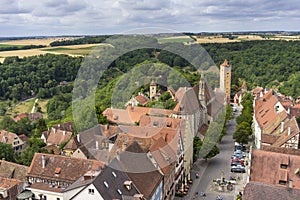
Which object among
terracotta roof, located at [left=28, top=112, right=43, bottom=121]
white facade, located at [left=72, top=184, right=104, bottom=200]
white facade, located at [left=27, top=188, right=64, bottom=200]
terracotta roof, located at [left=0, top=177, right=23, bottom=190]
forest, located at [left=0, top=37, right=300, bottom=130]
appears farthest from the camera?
terracotta roof, located at [left=28, top=112, right=43, bottom=121]

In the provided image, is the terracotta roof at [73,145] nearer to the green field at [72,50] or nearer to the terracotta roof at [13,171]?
the terracotta roof at [13,171]

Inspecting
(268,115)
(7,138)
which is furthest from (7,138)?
(268,115)

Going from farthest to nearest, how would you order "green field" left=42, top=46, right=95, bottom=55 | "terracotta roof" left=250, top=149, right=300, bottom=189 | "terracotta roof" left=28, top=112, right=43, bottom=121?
"green field" left=42, top=46, right=95, bottom=55 < "terracotta roof" left=28, top=112, right=43, bottom=121 < "terracotta roof" left=250, top=149, right=300, bottom=189

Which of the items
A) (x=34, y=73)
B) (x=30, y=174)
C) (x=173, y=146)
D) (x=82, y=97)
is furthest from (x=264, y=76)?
(x=30, y=174)

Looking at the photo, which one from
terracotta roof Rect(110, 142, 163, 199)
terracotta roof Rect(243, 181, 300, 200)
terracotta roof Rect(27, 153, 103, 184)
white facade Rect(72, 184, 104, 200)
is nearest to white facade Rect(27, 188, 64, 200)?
terracotta roof Rect(27, 153, 103, 184)

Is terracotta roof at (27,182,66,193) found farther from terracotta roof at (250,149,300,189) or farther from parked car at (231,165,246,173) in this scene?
parked car at (231,165,246,173)

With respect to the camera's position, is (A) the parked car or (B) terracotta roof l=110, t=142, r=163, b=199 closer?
(B) terracotta roof l=110, t=142, r=163, b=199

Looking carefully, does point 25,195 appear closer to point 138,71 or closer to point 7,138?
point 7,138
